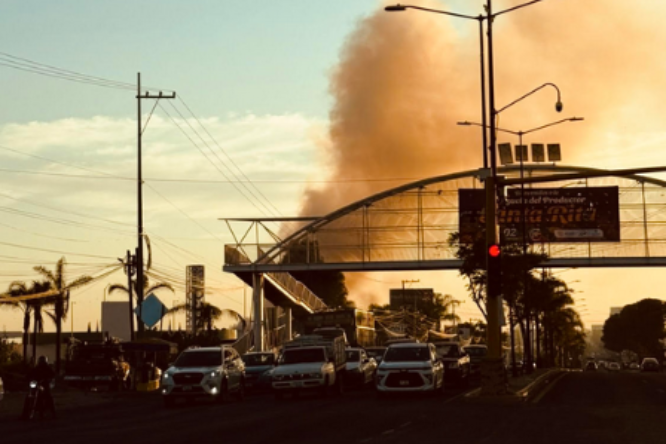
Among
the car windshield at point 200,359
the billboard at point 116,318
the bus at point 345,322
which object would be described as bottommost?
the car windshield at point 200,359

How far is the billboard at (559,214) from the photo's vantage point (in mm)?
88312

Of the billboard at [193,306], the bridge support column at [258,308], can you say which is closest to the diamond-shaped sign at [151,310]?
the bridge support column at [258,308]

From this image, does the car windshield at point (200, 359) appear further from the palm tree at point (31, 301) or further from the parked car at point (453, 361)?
the palm tree at point (31, 301)

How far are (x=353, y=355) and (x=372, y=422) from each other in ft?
78.0

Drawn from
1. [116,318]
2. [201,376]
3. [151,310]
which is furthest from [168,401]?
[116,318]

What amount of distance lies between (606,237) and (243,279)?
97.0 feet

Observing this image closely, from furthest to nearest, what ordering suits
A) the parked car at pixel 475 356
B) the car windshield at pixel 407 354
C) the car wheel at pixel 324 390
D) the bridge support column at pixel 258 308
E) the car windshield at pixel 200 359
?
1. the bridge support column at pixel 258 308
2. the parked car at pixel 475 356
3. the car wheel at pixel 324 390
4. the car windshield at pixel 407 354
5. the car windshield at pixel 200 359

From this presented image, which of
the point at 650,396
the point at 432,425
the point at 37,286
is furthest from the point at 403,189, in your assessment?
the point at 432,425

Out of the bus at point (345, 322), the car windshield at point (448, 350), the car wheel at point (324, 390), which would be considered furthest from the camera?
the bus at point (345, 322)

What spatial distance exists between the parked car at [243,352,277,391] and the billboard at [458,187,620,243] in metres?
36.8

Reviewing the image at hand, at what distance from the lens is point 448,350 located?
49.1m

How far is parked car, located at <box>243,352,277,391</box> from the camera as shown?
5066 cm

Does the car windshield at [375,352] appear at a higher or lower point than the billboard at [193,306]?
lower

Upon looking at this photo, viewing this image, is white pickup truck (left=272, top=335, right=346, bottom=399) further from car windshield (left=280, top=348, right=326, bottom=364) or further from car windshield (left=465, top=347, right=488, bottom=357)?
car windshield (left=465, top=347, right=488, bottom=357)
